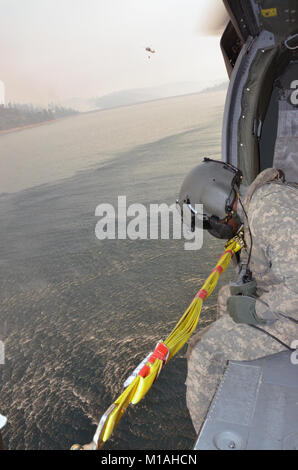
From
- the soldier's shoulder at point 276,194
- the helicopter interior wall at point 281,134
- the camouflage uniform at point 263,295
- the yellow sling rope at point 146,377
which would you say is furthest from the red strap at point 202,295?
the helicopter interior wall at point 281,134

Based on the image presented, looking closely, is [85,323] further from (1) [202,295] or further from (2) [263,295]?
(2) [263,295]

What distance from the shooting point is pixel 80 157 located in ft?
53.4

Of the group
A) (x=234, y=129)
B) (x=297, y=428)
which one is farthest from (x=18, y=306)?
(x=297, y=428)

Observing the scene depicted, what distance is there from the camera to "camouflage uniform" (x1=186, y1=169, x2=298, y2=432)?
73.7 inches

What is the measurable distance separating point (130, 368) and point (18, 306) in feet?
6.76

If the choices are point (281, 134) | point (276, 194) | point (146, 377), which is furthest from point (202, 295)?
point (281, 134)

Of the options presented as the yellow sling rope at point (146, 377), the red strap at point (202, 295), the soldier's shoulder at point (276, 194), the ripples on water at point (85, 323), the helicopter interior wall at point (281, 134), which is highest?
the helicopter interior wall at point (281, 134)

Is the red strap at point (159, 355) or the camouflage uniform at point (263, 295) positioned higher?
the camouflage uniform at point (263, 295)

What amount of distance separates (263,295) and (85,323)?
2.53 m

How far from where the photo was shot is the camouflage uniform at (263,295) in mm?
1871

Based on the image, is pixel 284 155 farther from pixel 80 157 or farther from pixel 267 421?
pixel 80 157

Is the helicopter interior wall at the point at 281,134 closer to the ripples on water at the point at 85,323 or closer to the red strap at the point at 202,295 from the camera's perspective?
the red strap at the point at 202,295

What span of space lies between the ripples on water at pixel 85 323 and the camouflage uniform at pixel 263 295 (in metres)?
0.72

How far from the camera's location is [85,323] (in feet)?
13.4
